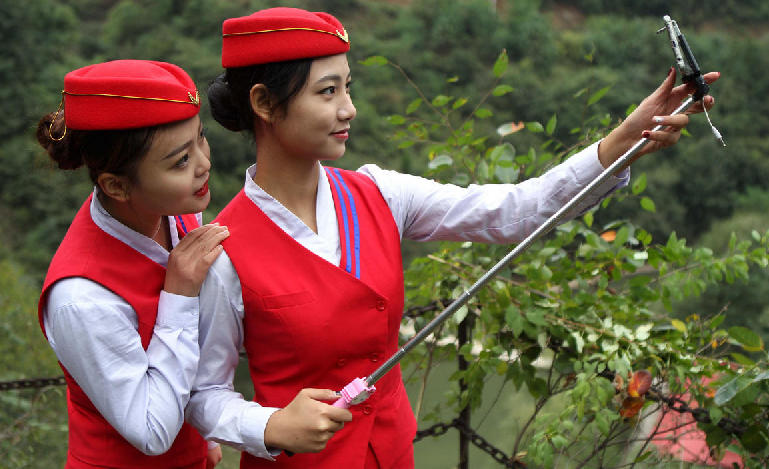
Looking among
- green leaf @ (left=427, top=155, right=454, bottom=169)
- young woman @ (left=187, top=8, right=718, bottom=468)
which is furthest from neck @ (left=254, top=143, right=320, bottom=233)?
green leaf @ (left=427, top=155, right=454, bottom=169)

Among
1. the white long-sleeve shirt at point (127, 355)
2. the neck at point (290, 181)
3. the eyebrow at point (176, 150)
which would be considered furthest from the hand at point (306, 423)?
the eyebrow at point (176, 150)

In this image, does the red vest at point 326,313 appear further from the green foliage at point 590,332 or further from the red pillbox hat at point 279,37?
the green foliage at point 590,332

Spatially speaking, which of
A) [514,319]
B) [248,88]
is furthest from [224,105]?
[514,319]

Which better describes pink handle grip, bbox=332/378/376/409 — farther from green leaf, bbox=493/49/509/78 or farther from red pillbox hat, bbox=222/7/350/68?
green leaf, bbox=493/49/509/78

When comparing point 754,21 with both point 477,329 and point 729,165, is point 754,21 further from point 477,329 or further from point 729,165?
point 477,329

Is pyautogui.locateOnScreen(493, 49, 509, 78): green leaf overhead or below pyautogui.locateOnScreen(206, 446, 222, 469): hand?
overhead

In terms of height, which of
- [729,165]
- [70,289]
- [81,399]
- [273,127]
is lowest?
[729,165]

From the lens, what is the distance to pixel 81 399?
4.00 ft

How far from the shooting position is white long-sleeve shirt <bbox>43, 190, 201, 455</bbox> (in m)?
1.10

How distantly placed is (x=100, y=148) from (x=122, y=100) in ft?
0.27

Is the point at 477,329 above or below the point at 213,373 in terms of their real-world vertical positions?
below

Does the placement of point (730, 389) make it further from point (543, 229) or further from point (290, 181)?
point (290, 181)

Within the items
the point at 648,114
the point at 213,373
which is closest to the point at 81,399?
the point at 213,373

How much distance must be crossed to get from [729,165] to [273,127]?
16.7 meters
